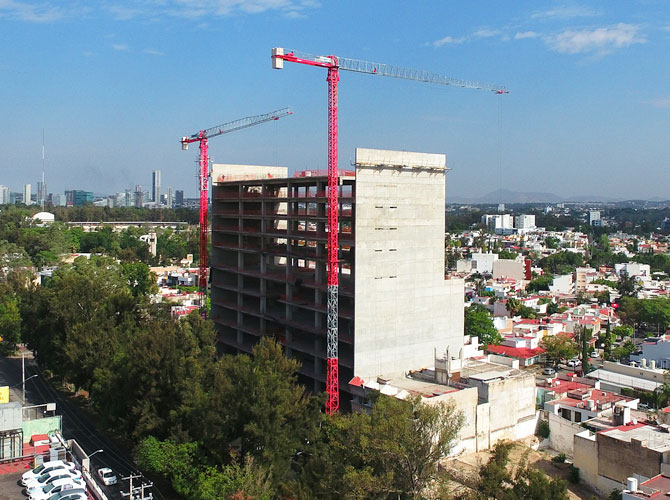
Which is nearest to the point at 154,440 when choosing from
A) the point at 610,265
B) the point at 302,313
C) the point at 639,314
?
the point at 302,313

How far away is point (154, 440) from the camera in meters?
24.1

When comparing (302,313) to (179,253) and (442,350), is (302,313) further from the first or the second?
(179,253)

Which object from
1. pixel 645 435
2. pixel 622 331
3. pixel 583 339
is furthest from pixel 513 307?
pixel 645 435

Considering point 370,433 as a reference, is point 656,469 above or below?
below

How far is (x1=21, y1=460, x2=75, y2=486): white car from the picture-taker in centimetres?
2328

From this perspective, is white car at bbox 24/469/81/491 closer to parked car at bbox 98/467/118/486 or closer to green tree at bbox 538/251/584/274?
parked car at bbox 98/467/118/486

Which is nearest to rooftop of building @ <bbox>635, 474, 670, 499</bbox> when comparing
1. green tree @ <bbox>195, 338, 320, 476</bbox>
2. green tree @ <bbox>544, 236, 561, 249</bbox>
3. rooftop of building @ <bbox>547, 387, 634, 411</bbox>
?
rooftop of building @ <bbox>547, 387, 634, 411</bbox>

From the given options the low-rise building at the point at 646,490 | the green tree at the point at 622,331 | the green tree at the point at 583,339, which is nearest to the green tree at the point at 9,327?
the green tree at the point at 583,339

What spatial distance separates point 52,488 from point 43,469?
1874mm

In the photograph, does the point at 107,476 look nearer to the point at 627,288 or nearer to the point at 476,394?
the point at 476,394

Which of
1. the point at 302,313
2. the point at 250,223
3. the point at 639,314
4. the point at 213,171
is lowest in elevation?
the point at 639,314

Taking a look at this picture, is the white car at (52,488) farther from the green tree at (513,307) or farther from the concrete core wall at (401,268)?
the green tree at (513,307)

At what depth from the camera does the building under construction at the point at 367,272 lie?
99.2 feet

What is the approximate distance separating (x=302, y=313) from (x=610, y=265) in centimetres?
8734
